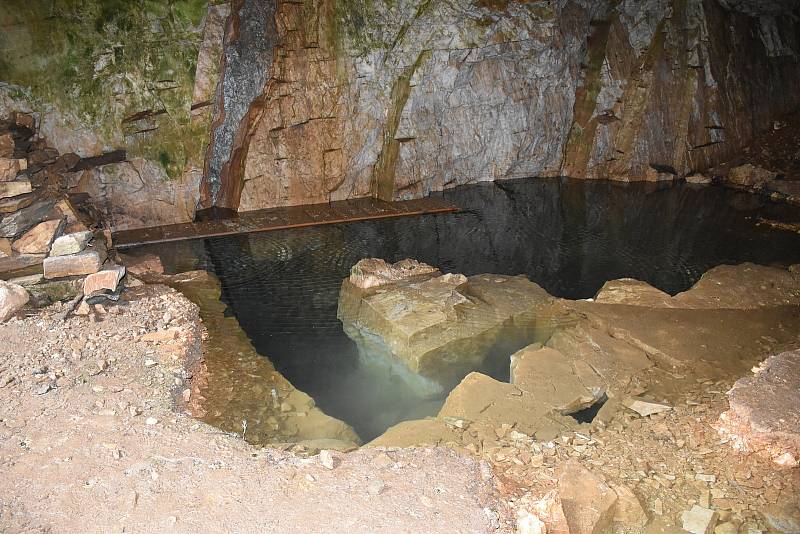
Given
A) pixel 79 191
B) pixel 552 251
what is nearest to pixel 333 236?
pixel 552 251

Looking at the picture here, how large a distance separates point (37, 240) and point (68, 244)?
0.42m

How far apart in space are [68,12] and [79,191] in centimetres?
274

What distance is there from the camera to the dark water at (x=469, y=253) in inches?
243

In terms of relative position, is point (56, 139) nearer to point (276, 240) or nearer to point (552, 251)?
point (276, 240)

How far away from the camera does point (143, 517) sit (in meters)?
3.64

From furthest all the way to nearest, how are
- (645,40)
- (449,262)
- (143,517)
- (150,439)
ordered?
(645,40)
(449,262)
(150,439)
(143,517)

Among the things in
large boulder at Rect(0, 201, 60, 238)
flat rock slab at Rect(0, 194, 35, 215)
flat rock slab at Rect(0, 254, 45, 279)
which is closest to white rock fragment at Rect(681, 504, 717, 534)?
flat rock slab at Rect(0, 254, 45, 279)

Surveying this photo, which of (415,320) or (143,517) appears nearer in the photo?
(143,517)

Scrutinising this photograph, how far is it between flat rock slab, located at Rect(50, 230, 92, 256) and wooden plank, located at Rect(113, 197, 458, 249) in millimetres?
2136

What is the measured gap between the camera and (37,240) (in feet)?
23.9

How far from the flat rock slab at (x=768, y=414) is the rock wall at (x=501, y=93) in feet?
26.6

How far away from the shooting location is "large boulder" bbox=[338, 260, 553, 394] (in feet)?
20.1

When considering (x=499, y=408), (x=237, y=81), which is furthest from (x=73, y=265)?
(x=499, y=408)

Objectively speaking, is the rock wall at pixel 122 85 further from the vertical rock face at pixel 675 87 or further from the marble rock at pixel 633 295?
the vertical rock face at pixel 675 87
